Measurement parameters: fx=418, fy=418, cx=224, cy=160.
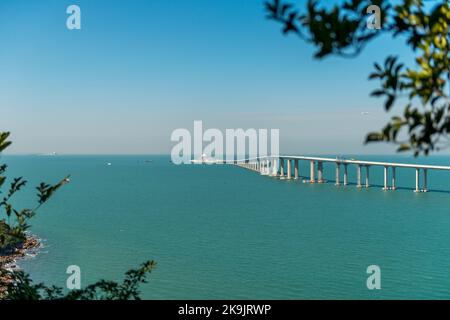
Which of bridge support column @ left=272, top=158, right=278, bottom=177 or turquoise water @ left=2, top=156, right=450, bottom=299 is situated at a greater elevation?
bridge support column @ left=272, top=158, right=278, bottom=177

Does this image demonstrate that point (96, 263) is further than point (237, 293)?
Yes

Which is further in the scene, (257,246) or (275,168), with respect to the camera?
(275,168)

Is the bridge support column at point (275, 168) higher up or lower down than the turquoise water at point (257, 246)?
higher up

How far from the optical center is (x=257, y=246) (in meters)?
42.9

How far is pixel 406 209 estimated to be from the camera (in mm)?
67500

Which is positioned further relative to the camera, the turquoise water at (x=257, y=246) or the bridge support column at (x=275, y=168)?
the bridge support column at (x=275, y=168)

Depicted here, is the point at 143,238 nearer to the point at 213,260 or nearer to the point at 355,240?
the point at 213,260

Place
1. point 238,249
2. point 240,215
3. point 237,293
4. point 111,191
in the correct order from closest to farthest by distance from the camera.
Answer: point 237,293, point 238,249, point 240,215, point 111,191

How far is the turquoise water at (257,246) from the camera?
3094cm

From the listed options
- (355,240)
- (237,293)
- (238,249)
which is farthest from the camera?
(355,240)

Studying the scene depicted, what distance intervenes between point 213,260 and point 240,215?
85.5 ft

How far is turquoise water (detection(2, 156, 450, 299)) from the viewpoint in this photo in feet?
102
